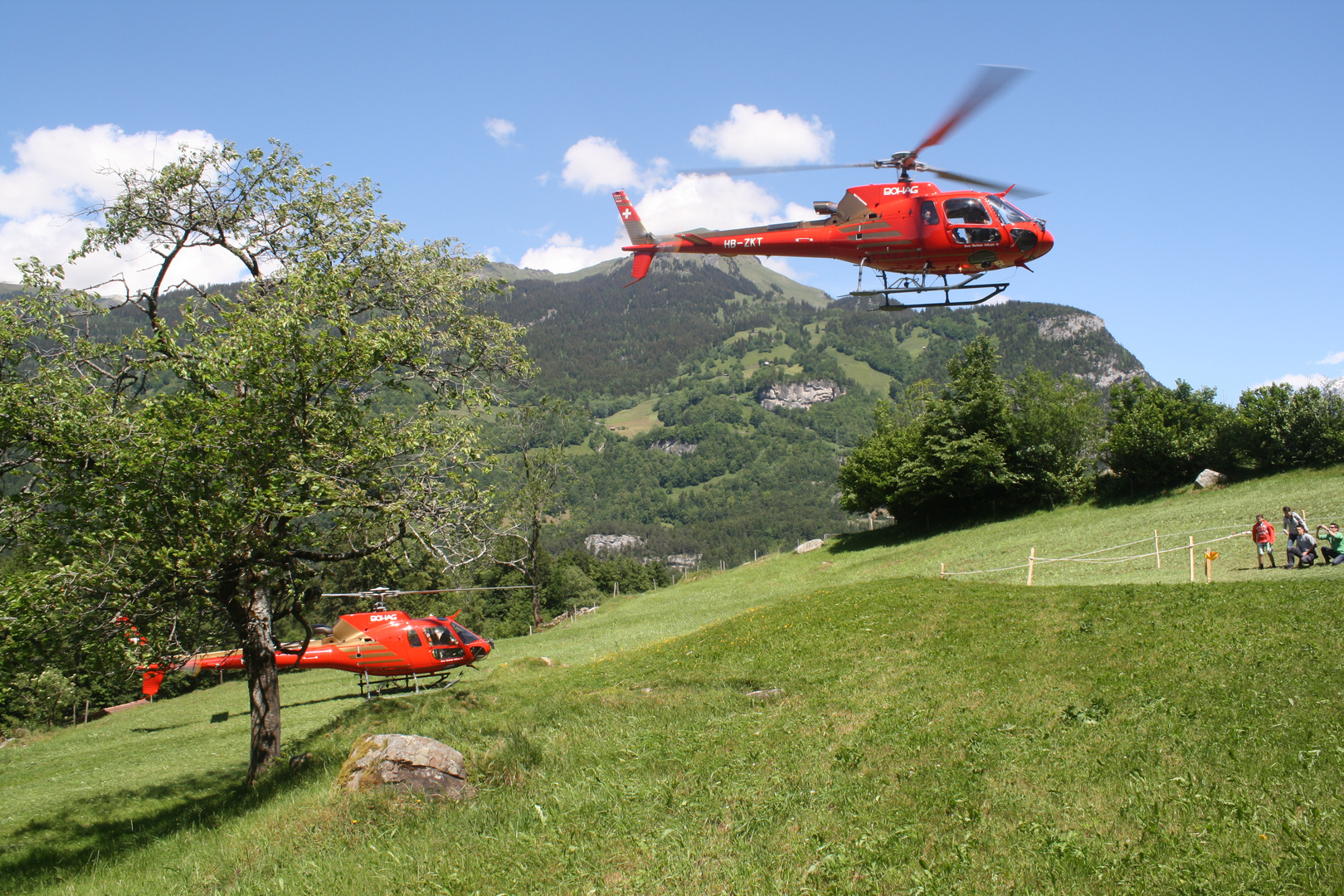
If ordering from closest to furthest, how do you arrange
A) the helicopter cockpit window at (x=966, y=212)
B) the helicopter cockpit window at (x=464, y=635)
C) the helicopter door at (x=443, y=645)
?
the helicopter cockpit window at (x=966, y=212)
the helicopter door at (x=443, y=645)
the helicopter cockpit window at (x=464, y=635)

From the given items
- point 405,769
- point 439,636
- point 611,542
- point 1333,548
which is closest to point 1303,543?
point 1333,548

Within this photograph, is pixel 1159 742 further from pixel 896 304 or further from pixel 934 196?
pixel 934 196

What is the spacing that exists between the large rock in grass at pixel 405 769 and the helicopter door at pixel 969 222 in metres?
14.9

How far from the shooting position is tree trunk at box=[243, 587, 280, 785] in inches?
483

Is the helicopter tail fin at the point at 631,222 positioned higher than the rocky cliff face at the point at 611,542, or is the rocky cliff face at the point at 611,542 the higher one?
the helicopter tail fin at the point at 631,222

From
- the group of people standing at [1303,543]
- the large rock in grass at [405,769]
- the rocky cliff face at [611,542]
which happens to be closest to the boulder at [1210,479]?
the group of people standing at [1303,543]

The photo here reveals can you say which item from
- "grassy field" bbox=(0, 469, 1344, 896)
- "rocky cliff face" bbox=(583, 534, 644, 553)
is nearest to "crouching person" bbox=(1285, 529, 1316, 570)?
"grassy field" bbox=(0, 469, 1344, 896)

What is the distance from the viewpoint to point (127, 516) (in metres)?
10.1

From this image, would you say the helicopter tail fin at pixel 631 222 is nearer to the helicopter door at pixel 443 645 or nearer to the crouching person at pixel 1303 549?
the helicopter door at pixel 443 645

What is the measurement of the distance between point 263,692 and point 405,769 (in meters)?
4.55

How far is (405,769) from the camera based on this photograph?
9.84m

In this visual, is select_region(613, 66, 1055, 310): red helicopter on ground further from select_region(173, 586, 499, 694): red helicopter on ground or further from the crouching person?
select_region(173, 586, 499, 694): red helicopter on ground

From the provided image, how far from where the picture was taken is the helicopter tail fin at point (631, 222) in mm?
23203

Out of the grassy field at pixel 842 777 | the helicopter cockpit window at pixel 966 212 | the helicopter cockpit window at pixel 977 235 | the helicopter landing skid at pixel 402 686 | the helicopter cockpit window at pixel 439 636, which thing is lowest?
the helicopter landing skid at pixel 402 686
